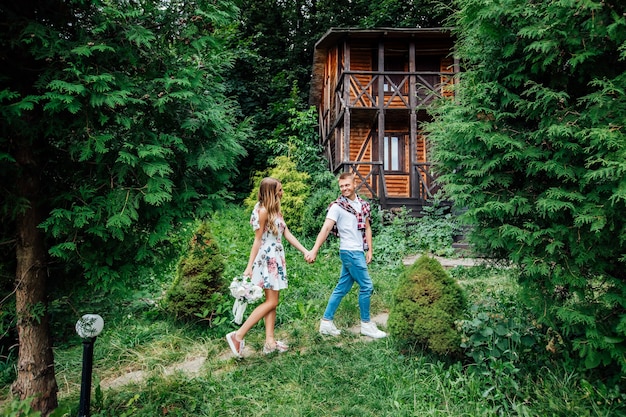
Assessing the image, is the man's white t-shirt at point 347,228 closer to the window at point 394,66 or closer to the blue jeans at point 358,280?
the blue jeans at point 358,280

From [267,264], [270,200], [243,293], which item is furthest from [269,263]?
[270,200]

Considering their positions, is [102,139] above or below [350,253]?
above

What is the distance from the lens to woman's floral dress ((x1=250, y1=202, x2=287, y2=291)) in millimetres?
3838

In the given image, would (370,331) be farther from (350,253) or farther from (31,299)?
(31,299)

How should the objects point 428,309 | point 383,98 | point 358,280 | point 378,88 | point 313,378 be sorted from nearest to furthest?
point 313,378
point 428,309
point 358,280
point 378,88
point 383,98

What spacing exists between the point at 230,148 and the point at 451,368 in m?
2.53

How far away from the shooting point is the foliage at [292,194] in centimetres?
1102

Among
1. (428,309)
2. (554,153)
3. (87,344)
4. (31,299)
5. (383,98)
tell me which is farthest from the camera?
(383,98)

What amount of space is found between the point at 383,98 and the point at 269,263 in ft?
33.9

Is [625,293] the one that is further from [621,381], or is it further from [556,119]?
[556,119]

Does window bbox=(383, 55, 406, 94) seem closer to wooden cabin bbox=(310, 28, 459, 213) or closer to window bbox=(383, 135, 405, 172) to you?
wooden cabin bbox=(310, 28, 459, 213)

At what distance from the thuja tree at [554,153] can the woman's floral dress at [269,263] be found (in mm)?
1769

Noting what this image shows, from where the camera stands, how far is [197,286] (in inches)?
187

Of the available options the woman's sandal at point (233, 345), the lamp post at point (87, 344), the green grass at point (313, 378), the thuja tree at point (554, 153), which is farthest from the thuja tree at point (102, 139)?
the thuja tree at point (554, 153)
